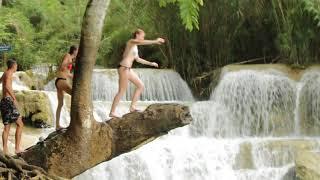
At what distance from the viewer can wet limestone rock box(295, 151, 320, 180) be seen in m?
11.4

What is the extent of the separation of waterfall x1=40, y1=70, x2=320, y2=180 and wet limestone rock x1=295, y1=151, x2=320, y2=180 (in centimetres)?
60

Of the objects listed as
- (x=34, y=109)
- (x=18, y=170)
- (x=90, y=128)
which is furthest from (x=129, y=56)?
(x=34, y=109)

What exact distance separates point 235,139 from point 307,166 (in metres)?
3.01

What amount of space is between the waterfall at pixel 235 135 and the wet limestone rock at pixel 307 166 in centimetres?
60

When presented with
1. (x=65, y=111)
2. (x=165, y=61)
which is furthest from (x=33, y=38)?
(x=65, y=111)

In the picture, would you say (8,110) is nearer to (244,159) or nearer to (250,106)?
(244,159)

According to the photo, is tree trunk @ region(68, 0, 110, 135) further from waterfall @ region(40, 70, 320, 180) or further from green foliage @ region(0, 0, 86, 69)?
green foliage @ region(0, 0, 86, 69)

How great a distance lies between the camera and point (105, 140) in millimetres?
5949

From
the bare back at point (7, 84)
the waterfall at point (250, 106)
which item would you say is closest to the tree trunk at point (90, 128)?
the bare back at point (7, 84)

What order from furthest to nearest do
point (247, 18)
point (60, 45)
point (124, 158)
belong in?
point (60, 45) → point (247, 18) → point (124, 158)

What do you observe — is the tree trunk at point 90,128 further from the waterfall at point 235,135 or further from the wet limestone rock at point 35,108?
the wet limestone rock at point 35,108

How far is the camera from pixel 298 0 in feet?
54.5

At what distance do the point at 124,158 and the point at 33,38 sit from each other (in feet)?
33.0

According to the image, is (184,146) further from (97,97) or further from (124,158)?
(97,97)
